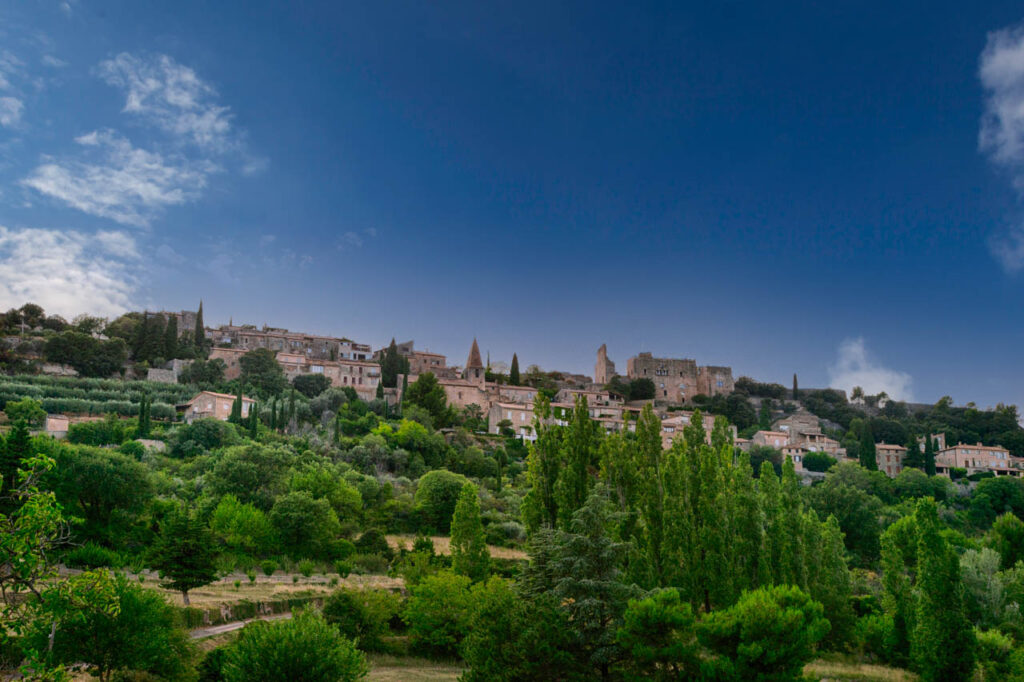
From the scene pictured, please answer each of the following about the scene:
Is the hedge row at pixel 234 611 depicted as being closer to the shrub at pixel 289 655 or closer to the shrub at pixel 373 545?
the shrub at pixel 289 655

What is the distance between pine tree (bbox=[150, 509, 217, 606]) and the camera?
20125 millimetres

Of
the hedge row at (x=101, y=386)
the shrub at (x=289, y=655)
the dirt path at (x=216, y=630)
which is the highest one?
the hedge row at (x=101, y=386)

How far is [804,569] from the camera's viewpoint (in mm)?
21328

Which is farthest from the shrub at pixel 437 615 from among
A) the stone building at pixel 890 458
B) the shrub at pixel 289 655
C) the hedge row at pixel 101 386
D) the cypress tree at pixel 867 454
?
the stone building at pixel 890 458

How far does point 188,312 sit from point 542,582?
85.2 metres

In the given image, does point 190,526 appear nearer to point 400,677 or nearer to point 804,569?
point 400,677

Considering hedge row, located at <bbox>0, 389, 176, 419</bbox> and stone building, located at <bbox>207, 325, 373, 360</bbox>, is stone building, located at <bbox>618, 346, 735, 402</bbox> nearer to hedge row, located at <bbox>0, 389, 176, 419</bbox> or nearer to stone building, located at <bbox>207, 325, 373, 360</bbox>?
stone building, located at <bbox>207, 325, 373, 360</bbox>

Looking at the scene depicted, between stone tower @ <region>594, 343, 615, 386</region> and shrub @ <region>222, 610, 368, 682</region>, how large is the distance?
91675 mm

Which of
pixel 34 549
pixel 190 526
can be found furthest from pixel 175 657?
pixel 190 526

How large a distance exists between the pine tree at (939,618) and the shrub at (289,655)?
15801 millimetres

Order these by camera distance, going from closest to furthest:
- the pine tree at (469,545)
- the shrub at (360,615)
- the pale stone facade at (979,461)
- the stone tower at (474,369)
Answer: the shrub at (360,615) → the pine tree at (469,545) → the pale stone facade at (979,461) → the stone tower at (474,369)

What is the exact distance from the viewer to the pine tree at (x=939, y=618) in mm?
18359

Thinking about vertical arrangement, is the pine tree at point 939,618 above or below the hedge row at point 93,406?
below

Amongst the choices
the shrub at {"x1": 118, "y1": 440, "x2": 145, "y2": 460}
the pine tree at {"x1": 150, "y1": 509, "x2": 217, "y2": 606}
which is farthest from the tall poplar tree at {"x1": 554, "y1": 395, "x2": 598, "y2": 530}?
the shrub at {"x1": 118, "y1": 440, "x2": 145, "y2": 460}
